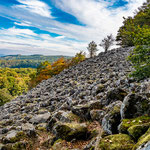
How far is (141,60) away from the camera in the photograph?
8836 millimetres

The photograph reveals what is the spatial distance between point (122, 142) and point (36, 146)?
592cm

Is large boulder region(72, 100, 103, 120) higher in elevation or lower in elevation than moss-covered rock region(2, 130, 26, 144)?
higher

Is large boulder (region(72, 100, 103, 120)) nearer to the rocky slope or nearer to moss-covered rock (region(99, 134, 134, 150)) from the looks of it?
the rocky slope

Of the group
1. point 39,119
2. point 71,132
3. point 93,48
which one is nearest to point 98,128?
point 71,132

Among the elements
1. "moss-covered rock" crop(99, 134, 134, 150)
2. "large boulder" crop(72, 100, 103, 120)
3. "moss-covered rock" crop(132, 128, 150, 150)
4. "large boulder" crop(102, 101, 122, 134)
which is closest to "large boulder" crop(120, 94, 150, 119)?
"large boulder" crop(102, 101, 122, 134)

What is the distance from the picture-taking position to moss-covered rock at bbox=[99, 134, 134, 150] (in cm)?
410

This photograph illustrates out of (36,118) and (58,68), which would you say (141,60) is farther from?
(58,68)

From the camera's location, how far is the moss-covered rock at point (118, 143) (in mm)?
4097

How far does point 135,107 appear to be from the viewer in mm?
5812

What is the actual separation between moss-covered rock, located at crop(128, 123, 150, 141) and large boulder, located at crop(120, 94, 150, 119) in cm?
116

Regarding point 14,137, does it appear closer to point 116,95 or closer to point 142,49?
point 116,95

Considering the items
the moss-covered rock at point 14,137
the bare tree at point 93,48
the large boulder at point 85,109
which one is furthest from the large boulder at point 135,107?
the bare tree at point 93,48

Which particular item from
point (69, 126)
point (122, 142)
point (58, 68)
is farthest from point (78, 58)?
point (122, 142)

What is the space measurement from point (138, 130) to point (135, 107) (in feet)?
5.26
